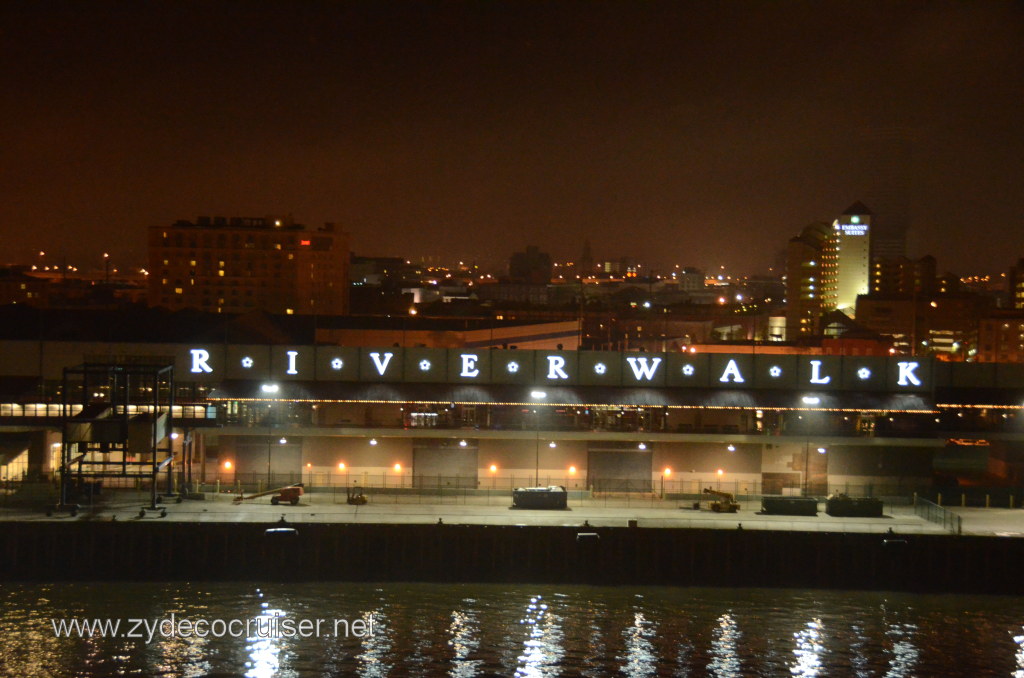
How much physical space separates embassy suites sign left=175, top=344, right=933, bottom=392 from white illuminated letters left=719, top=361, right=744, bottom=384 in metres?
0.04

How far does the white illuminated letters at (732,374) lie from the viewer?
43.6 m

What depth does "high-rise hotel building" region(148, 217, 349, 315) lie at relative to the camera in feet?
417

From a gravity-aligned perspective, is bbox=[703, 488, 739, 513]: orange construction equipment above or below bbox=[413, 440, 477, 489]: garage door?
below

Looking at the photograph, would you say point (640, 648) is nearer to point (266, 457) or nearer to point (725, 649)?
point (725, 649)

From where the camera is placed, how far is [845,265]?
608ft

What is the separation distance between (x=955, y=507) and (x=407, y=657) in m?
A: 22.6

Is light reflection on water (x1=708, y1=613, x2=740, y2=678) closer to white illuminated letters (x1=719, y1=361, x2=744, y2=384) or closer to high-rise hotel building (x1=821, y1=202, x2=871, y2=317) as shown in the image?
white illuminated letters (x1=719, y1=361, x2=744, y2=384)

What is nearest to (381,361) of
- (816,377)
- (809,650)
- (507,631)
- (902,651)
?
(507,631)

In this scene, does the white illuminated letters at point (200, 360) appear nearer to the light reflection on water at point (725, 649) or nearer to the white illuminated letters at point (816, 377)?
the light reflection on water at point (725, 649)

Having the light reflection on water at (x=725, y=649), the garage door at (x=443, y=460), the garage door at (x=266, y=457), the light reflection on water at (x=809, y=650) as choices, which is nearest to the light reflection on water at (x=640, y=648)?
the light reflection on water at (x=725, y=649)

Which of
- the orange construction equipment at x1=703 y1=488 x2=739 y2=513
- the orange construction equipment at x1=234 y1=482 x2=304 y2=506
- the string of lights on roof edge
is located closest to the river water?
the orange construction equipment at x1=703 y1=488 x2=739 y2=513

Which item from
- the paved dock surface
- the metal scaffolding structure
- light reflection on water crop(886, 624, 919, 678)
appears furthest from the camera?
the metal scaffolding structure

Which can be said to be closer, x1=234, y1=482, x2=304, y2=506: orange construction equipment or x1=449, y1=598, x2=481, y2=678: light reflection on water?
x1=449, y1=598, x2=481, y2=678: light reflection on water

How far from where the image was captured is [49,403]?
41.0m
